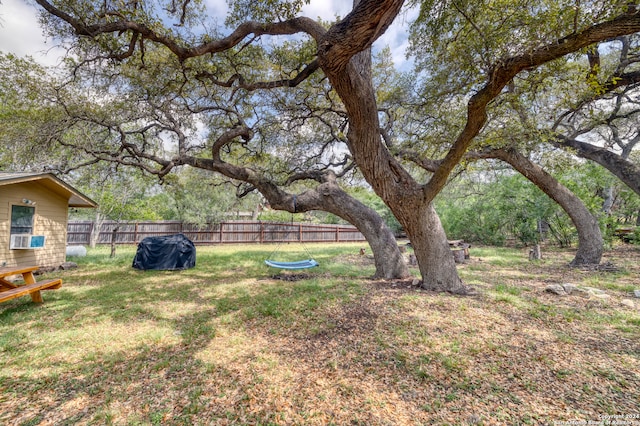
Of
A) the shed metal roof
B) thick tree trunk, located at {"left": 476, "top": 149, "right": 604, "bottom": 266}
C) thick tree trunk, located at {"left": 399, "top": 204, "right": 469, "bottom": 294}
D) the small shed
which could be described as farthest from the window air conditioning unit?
thick tree trunk, located at {"left": 476, "top": 149, "right": 604, "bottom": 266}

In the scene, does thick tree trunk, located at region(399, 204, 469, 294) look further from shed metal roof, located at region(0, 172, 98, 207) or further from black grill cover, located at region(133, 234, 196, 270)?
shed metal roof, located at region(0, 172, 98, 207)

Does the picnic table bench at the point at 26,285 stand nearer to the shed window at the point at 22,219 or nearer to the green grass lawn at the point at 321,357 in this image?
the green grass lawn at the point at 321,357

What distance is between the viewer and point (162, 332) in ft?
10.5

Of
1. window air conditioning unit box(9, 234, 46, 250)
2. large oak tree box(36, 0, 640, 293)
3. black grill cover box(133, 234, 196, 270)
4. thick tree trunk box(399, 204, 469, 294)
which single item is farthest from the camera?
black grill cover box(133, 234, 196, 270)

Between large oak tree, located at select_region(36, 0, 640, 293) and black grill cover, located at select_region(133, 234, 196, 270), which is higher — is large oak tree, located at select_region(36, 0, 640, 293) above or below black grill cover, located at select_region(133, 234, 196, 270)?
above

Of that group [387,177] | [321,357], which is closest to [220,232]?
[387,177]

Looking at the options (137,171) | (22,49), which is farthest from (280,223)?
(22,49)

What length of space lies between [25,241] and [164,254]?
3.04m

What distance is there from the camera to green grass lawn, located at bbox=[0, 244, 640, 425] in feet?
6.09

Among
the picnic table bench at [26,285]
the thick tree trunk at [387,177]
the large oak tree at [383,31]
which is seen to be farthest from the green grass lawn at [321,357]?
the large oak tree at [383,31]

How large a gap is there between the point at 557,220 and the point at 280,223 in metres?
13.2

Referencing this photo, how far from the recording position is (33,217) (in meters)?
6.77

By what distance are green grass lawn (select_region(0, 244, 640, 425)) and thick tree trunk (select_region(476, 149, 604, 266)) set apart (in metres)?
2.65

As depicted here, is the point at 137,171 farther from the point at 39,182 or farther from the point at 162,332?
the point at 162,332
